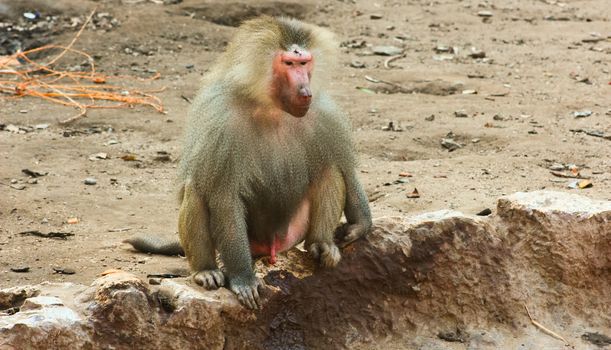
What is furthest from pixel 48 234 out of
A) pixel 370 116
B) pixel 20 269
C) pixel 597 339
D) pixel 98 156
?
pixel 370 116

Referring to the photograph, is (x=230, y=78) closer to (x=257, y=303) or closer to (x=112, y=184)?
(x=257, y=303)

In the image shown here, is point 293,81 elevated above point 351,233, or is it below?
above

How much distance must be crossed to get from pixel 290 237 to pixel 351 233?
295mm

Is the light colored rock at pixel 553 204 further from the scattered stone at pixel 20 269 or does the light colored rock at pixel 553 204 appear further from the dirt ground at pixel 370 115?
the scattered stone at pixel 20 269

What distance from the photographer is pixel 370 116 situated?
7.62m

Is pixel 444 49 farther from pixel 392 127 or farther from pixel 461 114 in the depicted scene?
pixel 392 127

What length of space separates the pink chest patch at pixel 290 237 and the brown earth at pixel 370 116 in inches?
7.0

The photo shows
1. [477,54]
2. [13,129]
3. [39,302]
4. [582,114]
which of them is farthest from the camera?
[477,54]

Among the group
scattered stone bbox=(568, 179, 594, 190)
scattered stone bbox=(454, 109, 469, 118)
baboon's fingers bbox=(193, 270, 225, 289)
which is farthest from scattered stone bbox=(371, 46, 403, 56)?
baboon's fingers bbox=(193, 270, 225, 289)

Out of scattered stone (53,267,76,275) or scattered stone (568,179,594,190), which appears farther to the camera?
scattered stone (568,179,594,190)

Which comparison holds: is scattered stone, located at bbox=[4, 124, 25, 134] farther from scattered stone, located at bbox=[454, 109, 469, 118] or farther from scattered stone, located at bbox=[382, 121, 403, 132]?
scattered stone, located at bbox=[454, 109, 469, 118]

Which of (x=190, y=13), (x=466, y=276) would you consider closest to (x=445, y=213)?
(x=466, y=276)

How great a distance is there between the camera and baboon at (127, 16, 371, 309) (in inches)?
155

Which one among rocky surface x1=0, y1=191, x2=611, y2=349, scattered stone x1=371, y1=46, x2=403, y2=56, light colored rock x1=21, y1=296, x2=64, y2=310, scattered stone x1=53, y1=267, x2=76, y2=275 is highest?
light colored rock x1=21, y1=296, x2=64, y2=310
